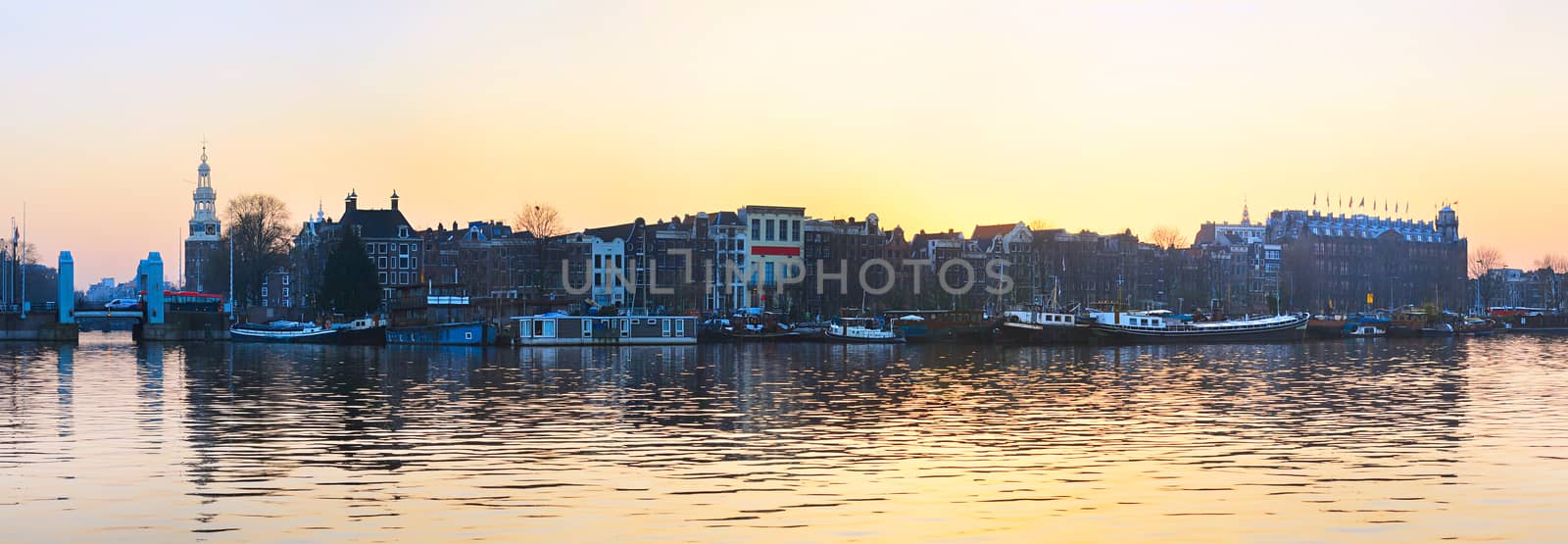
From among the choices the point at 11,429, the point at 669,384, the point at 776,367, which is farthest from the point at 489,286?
the point at 11,429

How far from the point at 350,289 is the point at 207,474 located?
10661 cm

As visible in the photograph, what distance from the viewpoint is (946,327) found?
132m

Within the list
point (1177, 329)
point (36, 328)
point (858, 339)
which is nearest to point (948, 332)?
point (858, 339)

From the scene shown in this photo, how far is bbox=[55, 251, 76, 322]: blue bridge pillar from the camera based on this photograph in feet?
425

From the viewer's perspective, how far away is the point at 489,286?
165m

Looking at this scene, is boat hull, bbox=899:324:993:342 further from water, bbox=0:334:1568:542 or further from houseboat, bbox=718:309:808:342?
water, bbox=0:334:1568:542

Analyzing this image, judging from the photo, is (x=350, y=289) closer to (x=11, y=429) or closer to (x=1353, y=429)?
(x=11, y=429)

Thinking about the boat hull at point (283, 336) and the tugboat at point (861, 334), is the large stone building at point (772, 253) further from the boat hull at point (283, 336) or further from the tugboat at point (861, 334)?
the boat hull at point (283, 336)

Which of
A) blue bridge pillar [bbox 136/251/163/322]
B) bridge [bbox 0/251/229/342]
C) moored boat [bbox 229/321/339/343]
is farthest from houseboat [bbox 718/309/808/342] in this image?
blue bridge pillar [bbox 136/251/163/322]

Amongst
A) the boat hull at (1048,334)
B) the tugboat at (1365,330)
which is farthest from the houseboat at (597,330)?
the tugboat at (1365,330)

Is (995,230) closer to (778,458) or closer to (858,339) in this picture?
(858,339)

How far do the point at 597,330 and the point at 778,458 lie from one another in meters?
82.6

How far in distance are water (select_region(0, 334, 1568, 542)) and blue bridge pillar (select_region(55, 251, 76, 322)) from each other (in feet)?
215

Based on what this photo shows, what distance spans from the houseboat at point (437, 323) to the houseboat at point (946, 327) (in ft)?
117
